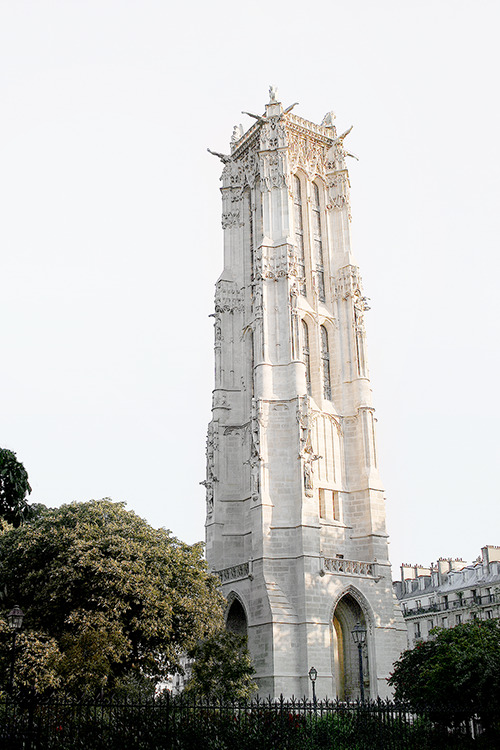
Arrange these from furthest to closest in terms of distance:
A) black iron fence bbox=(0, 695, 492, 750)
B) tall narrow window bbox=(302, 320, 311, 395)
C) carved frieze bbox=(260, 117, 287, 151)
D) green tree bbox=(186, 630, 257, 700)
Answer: carved frieze bbox=(260, 117, 287, 151), tall narrow window bbox=(302, 320, 311, 395), green tree bbox=(186, 630, 257, 700), black iron fence bbox=(0, 695, 492, 750)

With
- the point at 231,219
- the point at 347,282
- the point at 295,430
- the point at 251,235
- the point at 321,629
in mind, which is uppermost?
the point at 231,219

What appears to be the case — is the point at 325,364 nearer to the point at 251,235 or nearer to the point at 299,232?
the point at 299,232

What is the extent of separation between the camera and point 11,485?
512 inches

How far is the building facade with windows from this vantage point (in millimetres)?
49656

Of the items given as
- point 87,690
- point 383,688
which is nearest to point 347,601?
point 383,688

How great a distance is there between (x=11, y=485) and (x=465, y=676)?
1152 cm

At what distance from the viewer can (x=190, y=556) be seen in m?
27.9

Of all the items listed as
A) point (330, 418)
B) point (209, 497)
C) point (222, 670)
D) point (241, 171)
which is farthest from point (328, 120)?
point (222, 670)

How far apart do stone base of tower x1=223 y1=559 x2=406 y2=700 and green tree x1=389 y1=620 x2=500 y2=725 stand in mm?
8436

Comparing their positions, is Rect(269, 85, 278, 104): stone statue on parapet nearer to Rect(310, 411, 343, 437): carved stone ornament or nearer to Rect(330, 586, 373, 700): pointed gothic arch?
Rect(310, 411, 343, 437): carved stone ornament

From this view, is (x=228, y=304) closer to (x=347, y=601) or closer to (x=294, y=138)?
(x=294, y=138)

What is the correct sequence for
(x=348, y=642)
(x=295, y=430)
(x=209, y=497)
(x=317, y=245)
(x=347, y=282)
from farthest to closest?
(x=317, y=245), (x=347, y=282), (x=209, y=497), (x=295, y=430), (x=348, y=642)

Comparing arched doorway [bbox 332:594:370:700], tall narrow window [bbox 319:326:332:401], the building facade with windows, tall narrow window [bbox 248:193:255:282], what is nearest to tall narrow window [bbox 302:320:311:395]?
tall narrow window [bbox 319:326:332:401]

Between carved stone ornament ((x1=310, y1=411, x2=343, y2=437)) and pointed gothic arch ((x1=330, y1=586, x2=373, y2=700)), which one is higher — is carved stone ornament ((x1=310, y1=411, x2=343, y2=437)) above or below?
above
